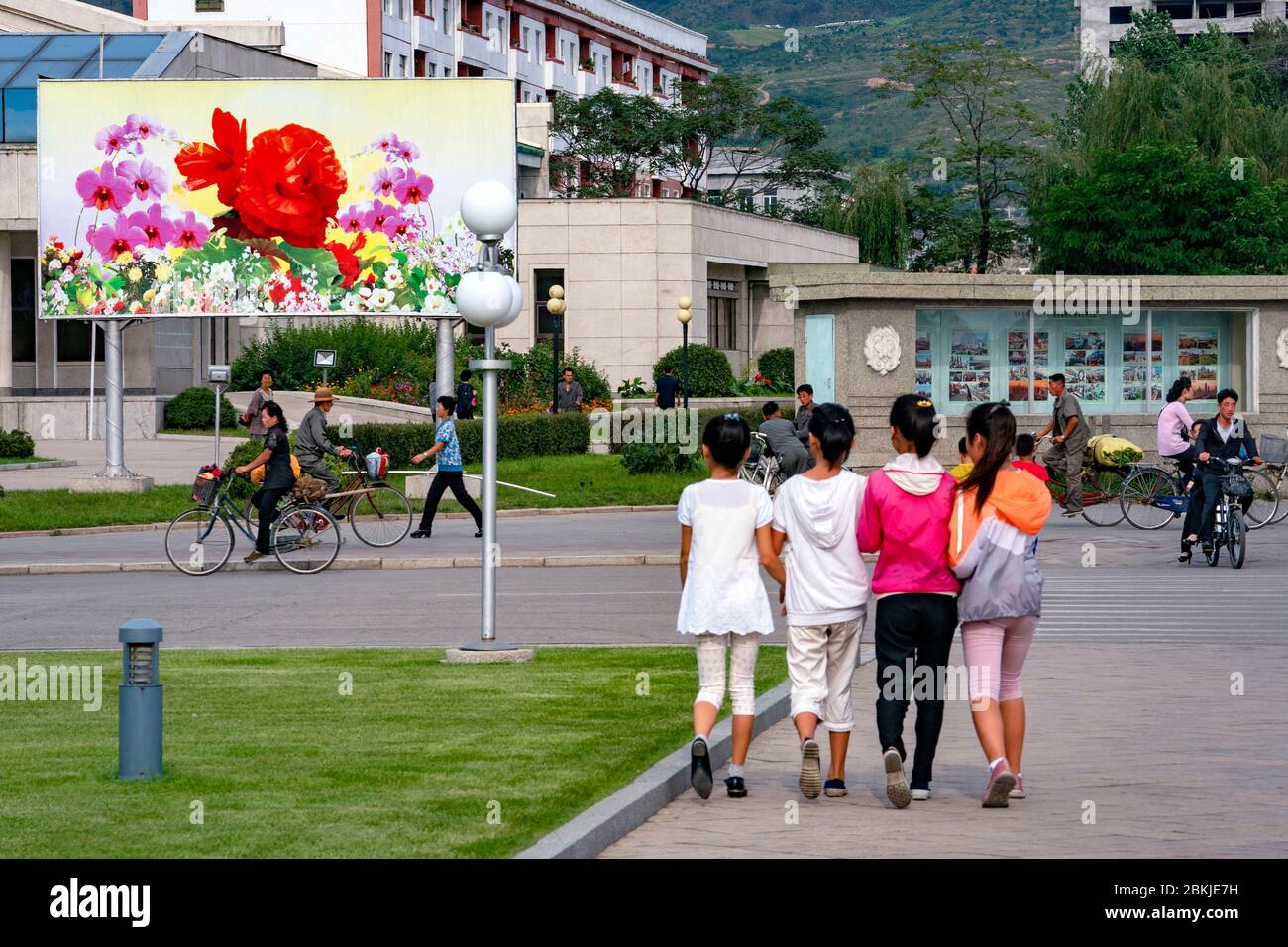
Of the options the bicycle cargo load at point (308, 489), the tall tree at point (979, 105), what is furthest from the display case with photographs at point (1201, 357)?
the tall tree at point (979, 105)

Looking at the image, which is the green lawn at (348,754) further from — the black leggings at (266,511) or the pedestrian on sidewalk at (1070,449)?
the pedestrian on sidewalk at (1070,449)

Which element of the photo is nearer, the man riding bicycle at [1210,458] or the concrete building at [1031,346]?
the man riding bicycle at [1210,458]

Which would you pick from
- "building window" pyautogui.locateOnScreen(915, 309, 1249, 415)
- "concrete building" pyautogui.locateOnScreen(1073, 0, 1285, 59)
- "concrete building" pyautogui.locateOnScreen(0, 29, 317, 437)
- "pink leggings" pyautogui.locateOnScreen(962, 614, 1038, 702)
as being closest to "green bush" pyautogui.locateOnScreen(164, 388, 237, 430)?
"concrete building" pyautogui.locateOnScreen(0, 29, 317, 437)

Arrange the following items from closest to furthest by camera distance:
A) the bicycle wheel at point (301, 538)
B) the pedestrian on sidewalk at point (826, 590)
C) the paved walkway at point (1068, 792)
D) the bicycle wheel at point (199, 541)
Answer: the paved walkway at point (1068, 792) → the pedestrian on sidewalk at point (826, 590) → the bicycle wheel at point (199, 541) → the bicycle wheel at point (301, 538)

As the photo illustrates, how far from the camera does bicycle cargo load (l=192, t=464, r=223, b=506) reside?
2261 centimetres

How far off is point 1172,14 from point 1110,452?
393 ft

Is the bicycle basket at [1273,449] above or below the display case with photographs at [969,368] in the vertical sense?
below

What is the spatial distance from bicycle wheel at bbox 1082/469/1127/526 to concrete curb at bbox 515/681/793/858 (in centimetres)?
1746

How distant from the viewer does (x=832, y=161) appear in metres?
91.6

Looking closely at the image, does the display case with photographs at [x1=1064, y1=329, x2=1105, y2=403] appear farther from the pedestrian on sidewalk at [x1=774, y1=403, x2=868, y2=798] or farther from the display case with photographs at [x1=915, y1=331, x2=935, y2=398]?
the pedestrian on sidewalk at [x1=774, y1=403, x2=868, y2=798]

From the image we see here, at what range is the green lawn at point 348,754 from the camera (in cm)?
773

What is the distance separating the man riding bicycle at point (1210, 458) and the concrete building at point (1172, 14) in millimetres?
118757

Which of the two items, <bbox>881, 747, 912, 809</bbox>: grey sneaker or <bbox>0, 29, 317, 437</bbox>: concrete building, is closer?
<bbox>881, 747, 912, 809</bbox>: grey sneaker

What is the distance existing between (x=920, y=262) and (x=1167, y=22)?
115 feet
